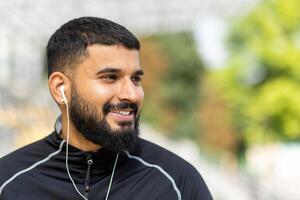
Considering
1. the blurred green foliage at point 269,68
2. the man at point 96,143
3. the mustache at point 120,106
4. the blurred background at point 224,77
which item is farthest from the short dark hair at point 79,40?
the blurred green foliage at point 269,68

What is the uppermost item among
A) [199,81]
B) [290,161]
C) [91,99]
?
[91,99]

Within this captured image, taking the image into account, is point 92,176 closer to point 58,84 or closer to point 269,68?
point 58,84

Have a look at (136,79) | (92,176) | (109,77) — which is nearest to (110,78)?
(109,77)

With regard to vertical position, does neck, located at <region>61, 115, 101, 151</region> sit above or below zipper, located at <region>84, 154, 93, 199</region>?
above

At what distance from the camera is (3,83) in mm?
24297

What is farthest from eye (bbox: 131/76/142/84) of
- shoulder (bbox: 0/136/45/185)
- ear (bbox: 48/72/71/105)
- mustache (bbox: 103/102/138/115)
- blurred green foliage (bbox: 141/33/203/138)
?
blurred green foliage (bbox: 141/33/203/138)

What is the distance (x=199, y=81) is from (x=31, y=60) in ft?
97.4

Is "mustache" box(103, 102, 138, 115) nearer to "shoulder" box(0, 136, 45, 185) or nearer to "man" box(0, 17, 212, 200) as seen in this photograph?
"man" box(0, 17, 212, 200)

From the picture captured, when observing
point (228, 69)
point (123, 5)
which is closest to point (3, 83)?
point (123, 5)

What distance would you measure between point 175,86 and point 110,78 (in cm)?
5471

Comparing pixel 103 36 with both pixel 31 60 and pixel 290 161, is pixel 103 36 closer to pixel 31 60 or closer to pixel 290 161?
pixel 31 60

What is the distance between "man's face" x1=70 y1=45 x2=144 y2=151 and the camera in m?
2.64

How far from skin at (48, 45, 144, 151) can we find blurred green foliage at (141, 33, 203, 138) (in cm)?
4985

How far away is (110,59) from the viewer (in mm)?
2670
